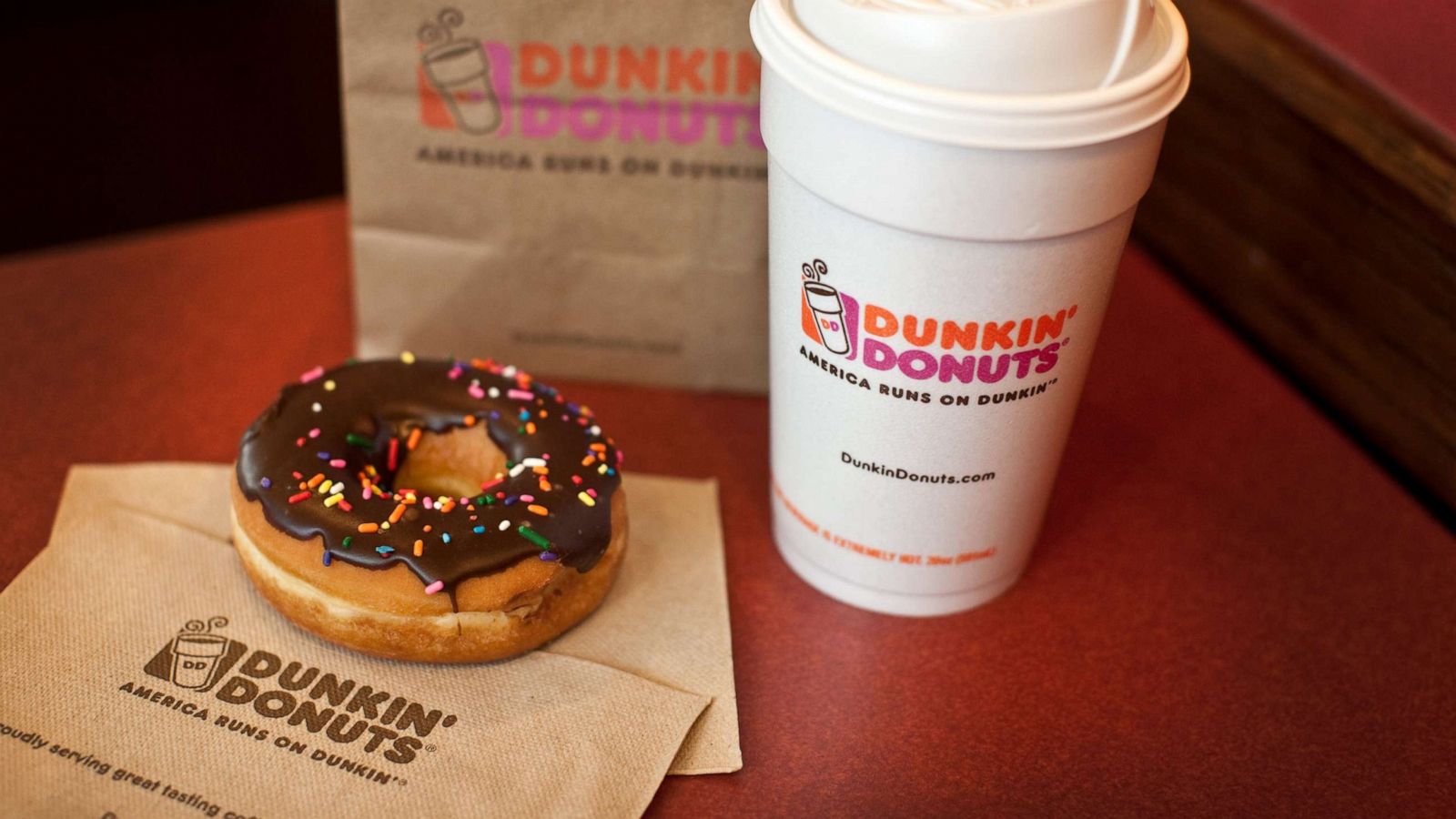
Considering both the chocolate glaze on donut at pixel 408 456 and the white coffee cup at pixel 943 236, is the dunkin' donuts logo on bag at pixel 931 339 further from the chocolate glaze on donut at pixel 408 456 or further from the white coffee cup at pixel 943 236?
the chocolate glaze on donut at pixel 408 456

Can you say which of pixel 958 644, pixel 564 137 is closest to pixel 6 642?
pixel 564 137

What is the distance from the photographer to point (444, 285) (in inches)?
44.4

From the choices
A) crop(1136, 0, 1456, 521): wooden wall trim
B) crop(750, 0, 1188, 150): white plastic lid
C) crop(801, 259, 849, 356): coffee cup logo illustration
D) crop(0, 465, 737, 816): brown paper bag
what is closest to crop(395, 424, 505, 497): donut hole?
crop(0, 465, 737, 816): brown paper bag

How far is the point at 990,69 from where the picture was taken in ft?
2.35

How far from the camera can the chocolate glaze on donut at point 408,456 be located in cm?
83

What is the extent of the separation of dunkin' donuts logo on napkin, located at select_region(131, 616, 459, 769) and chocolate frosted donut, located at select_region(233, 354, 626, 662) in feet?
0.11

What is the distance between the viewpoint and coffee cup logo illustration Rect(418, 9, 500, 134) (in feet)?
3.29

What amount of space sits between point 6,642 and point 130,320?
1.41 ft

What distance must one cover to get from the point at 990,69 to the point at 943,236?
0.10 metres

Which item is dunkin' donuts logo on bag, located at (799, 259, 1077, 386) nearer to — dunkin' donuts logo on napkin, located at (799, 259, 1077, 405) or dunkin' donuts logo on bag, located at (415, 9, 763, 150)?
dunkin' donuts logo on napkin, located at (799, 259, 1077, 405)

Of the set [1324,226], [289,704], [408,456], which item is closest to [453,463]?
[408,456]

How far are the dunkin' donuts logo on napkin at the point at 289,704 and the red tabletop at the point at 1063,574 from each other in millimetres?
163

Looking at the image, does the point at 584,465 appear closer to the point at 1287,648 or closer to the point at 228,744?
the point at 228,744

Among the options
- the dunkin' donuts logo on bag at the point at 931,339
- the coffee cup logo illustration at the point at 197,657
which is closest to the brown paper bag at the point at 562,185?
the dunkin' donuts logo on bag at the point at 931,339
